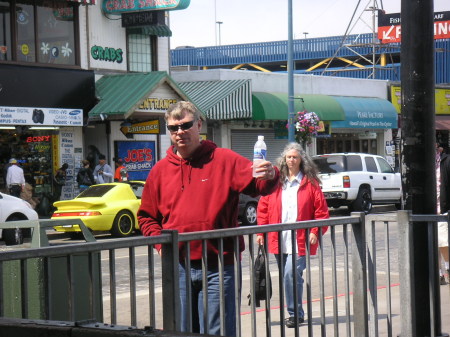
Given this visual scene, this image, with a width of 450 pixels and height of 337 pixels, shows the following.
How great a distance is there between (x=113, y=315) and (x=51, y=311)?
0.39 m

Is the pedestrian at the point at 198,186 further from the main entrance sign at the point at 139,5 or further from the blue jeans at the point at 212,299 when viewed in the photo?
the main entrance sign at the point at 139,5

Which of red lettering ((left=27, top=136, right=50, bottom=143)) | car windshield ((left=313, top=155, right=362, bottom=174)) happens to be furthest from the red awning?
red lettering ((left=27, top=136, right=50, bottom=143))

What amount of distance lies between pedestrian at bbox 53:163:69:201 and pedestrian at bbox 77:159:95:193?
0.54 m

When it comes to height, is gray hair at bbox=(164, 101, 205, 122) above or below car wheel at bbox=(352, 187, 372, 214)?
above

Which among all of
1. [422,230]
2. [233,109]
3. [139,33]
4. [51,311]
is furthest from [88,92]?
[51,311]

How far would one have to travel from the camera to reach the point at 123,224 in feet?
69.3

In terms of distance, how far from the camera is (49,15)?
27219 millimetres

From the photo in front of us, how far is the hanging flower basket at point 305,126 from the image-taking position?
32312mm

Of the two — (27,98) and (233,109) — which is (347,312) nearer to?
(27,98)

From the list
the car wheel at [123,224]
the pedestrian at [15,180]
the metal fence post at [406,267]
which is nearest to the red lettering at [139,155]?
the pedestrian at [15,180]

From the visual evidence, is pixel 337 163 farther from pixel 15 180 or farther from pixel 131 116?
pixel 15 180

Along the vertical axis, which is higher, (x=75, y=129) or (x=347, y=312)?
(x=75, y=129)

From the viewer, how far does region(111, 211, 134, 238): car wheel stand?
68.3ft

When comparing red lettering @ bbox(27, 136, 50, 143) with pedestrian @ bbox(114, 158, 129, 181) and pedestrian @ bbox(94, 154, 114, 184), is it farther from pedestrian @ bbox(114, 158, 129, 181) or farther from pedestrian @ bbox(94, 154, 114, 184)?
pedestrian @ bbox(114, 158, 129, 181)
